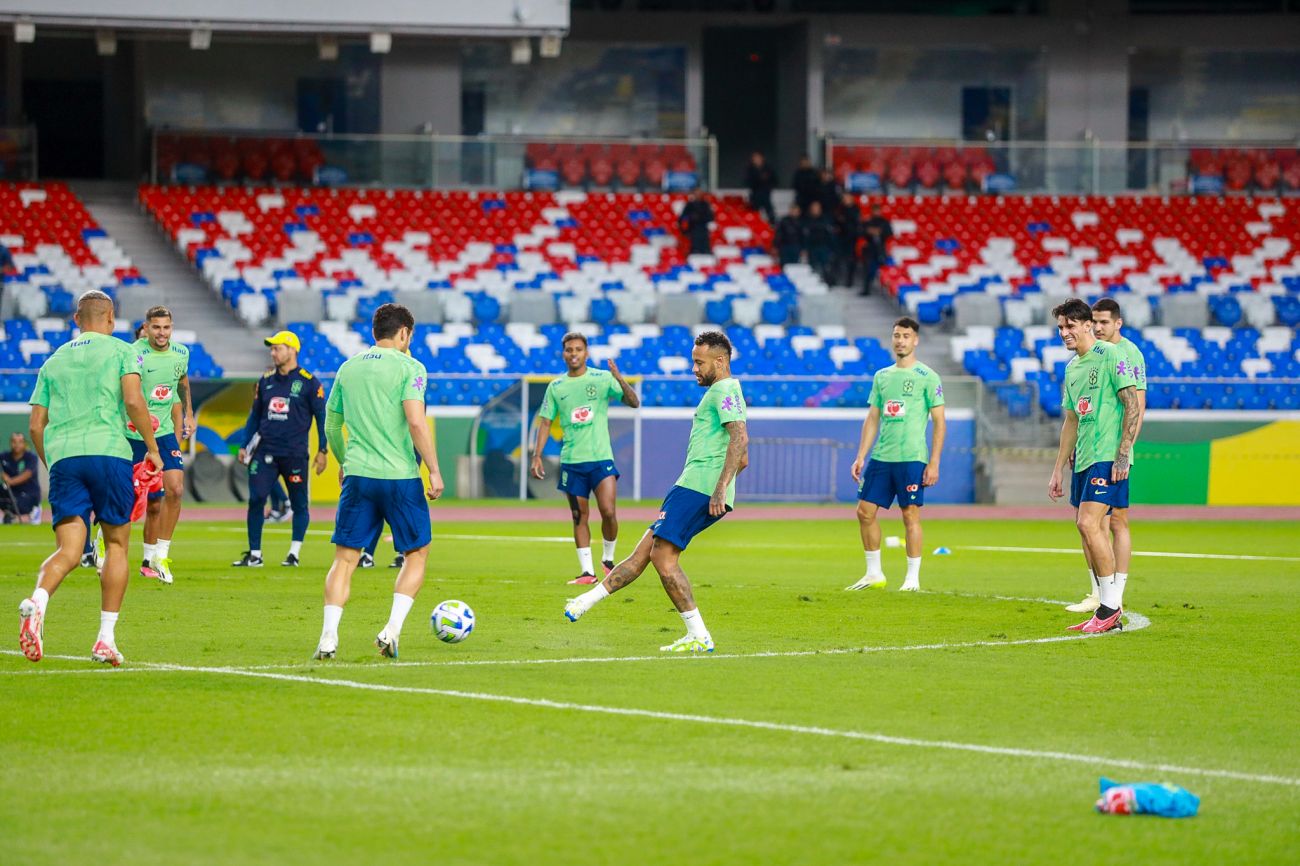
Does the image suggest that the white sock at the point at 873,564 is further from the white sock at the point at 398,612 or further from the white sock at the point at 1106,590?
the white sock at the point at 398,612

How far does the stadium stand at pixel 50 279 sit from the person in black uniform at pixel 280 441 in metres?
11.2

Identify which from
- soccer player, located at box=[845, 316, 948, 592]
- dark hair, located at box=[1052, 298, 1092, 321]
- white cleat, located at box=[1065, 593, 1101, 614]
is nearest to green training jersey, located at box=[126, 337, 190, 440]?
soccer player, located at box=[845, 316, 948, 592]

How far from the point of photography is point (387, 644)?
34.4ft

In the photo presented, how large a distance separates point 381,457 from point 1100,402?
5.28 m

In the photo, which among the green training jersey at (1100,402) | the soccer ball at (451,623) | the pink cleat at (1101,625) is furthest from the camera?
the green training jersey at (1100,402)

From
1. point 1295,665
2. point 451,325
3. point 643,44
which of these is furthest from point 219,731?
point 643,44

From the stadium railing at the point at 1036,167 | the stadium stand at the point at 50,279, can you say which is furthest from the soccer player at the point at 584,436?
the stadium railing at the point at 1036,167

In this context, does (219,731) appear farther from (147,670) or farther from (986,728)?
(986,728)

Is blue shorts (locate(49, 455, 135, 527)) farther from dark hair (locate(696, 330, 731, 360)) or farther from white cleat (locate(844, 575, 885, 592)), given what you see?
white cleat (locate(844, 575, 885, 592))

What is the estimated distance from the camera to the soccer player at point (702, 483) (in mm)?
10930

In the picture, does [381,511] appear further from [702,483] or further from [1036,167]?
[1036,167]

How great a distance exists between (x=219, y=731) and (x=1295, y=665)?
6486 mm

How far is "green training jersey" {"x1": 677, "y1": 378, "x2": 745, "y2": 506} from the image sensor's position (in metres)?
11.0

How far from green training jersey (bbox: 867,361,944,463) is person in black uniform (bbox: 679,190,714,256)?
2199 cm
